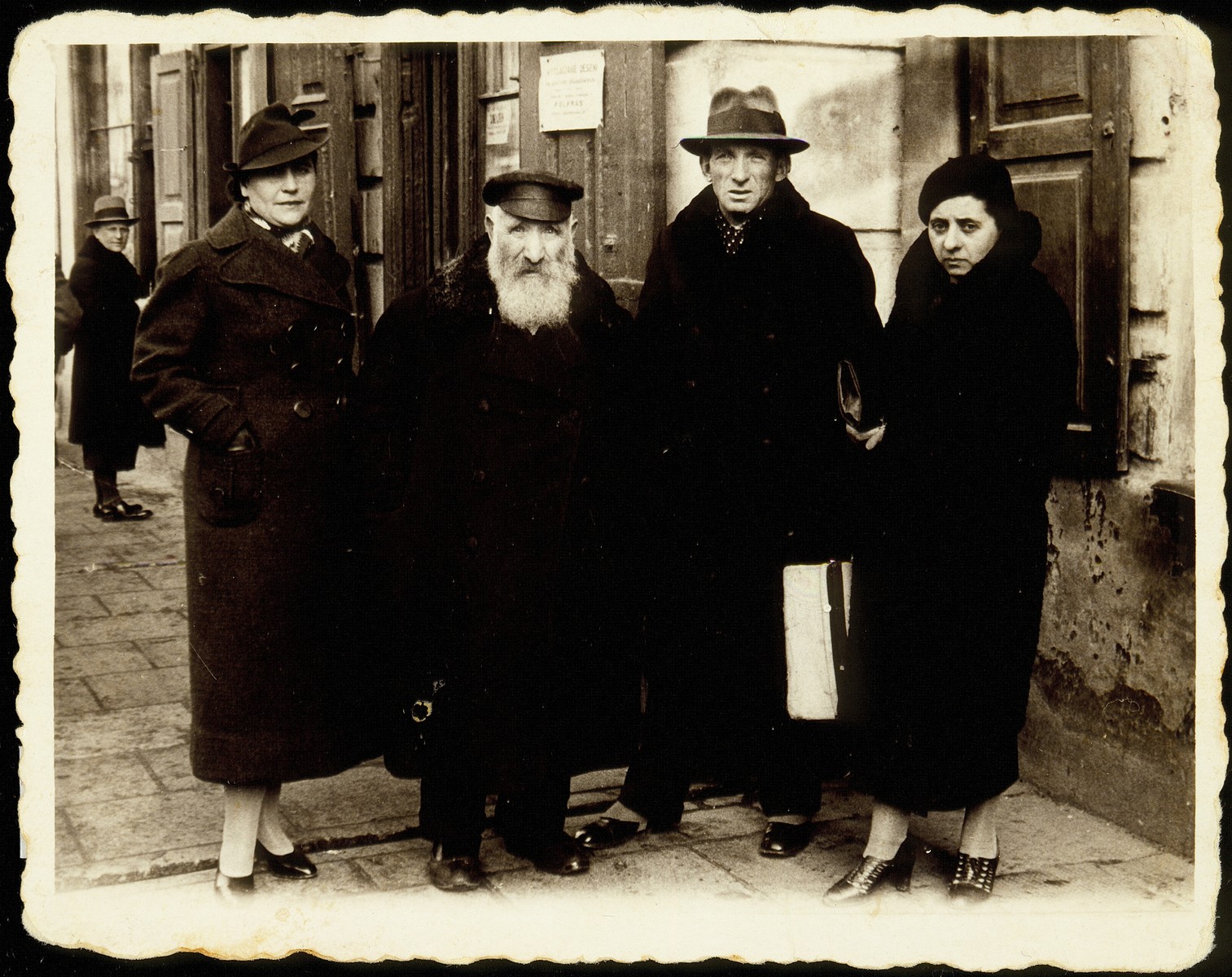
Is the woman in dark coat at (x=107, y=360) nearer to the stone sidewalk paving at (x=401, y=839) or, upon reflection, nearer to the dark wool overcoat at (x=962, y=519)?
the stone sidewalk paving at (x=401, y=839)

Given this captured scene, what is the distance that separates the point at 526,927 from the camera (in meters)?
3.94

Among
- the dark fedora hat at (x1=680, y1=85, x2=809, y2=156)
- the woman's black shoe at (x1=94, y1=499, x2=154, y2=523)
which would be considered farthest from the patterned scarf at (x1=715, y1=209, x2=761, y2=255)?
the woman's black shoe at (x1=94, y1=499, x2=154, y2=523)

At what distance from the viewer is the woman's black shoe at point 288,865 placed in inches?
167

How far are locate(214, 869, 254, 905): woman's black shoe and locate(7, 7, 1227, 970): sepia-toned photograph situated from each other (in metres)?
0.03

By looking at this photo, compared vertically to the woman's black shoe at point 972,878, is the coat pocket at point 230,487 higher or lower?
higher

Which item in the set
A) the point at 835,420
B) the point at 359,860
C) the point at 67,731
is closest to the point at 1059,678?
the point at 835,420

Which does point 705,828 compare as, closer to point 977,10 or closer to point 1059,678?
point 1059,678

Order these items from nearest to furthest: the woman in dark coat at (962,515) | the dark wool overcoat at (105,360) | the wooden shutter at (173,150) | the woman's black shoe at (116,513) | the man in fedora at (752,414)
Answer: the woman in dark coat at (962,515), the man in fedora at (752,414), the dark wool overcoat at (105,360), the woman's black shoe at (116,513), the wooden shutter at (173,150)

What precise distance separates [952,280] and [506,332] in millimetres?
1266

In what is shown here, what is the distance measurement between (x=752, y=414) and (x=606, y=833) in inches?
55.5

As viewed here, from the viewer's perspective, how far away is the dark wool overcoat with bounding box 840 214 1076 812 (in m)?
3.94

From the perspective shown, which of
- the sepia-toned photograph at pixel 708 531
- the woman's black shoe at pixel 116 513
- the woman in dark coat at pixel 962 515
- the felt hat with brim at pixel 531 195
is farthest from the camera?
the woman's black shoe at pixel 116 513

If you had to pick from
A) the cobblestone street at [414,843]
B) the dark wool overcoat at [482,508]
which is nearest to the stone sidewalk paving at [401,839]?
the cobblestone street at [414,843]

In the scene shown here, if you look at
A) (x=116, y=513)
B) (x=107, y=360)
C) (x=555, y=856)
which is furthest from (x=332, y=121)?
(x=555, y=856)
